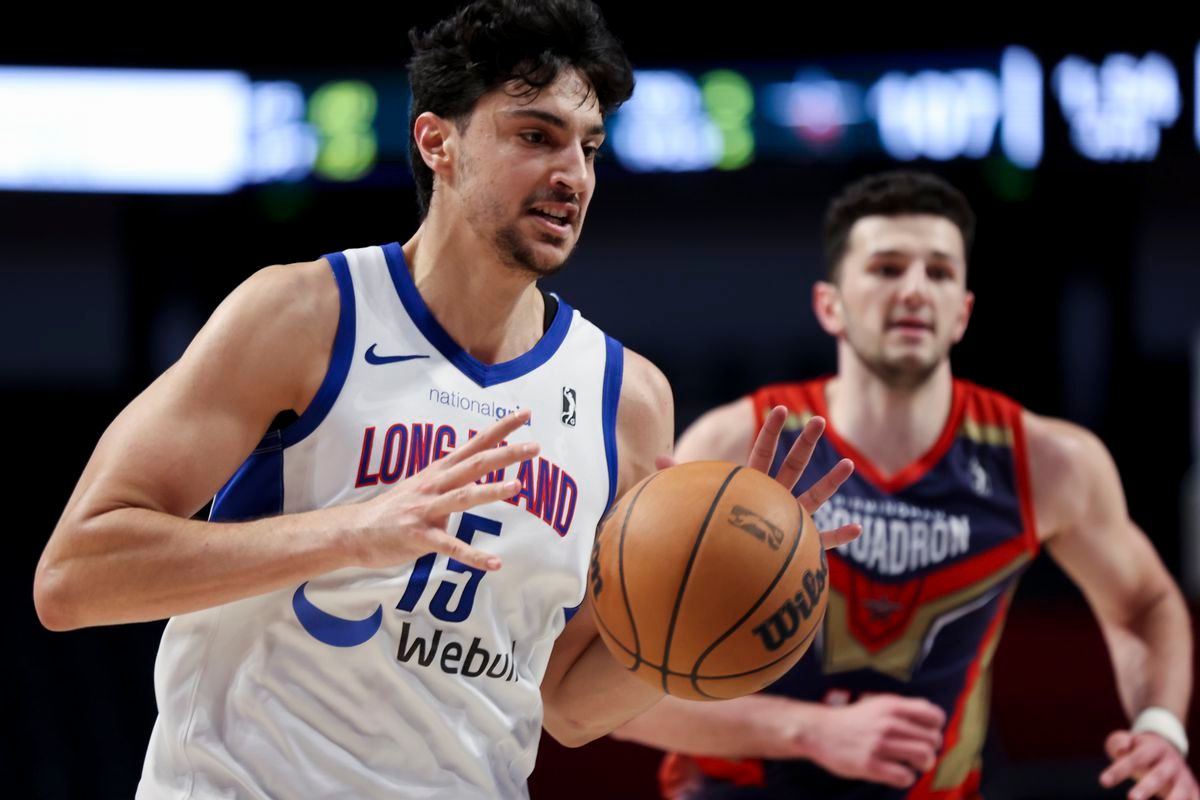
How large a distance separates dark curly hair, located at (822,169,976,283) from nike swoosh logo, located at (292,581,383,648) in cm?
250

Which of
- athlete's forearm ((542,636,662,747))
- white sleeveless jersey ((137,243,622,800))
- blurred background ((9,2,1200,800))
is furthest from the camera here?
blurred background ((9,2,1200,800))

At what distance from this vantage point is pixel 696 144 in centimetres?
853

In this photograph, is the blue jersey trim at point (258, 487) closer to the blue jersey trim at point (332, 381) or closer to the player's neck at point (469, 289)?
the blue jersey trim at point (332, 381)

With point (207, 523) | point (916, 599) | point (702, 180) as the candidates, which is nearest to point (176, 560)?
point (207, 523)

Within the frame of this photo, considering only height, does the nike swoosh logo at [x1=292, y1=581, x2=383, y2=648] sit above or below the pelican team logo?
below

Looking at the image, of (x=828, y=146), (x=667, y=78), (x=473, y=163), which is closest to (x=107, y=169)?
(x=667, y=78)

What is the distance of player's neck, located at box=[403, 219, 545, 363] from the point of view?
2.85 m

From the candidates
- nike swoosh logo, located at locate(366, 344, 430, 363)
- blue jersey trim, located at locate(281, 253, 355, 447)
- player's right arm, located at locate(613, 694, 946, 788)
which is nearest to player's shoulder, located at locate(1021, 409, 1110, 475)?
player's right arm, located at locate(613, 694, 946, 788)

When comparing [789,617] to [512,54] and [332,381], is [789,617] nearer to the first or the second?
[332,381]

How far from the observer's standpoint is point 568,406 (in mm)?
2916

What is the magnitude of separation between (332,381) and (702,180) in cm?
624

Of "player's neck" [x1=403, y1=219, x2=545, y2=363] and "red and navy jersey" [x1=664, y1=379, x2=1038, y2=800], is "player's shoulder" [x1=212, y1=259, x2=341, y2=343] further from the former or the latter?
"red and navy jersey" [x1=664, y1=379, x2=1038, y2=800]

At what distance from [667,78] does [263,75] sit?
234cm

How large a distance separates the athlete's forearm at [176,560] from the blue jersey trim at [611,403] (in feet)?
2.44
